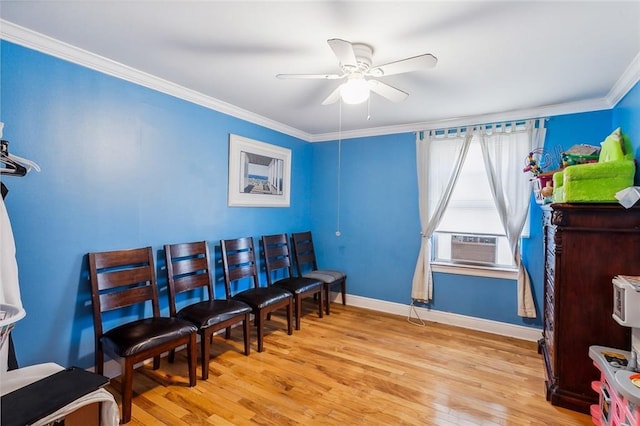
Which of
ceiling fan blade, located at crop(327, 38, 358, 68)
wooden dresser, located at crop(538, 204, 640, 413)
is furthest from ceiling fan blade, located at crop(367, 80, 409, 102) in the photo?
wooden dresser, located at crop(538, 204, 640, 413)

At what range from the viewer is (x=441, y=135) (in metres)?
3.62

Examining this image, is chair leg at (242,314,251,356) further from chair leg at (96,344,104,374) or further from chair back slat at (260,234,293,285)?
chair leg at (96,344,104,374)

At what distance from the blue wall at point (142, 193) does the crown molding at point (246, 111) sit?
0.06 meters

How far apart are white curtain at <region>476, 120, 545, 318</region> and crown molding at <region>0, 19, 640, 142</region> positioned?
15 centimetres

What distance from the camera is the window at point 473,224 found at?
11.1ft

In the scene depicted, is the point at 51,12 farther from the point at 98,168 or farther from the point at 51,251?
the point at 51,251

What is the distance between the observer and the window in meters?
3.39

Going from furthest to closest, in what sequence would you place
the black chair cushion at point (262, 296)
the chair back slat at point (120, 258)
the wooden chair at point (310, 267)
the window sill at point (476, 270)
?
the wooden chair at point (310, 267) < the window sill at point (476, 270) < the black chair cushion at point (262, 296) < the chair back slat at point (120, 258)

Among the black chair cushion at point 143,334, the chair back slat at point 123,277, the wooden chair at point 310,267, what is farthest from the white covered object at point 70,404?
the wooden chair at point 310,267

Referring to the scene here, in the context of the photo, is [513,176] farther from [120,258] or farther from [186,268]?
[120,258]

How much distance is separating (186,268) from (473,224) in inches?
119

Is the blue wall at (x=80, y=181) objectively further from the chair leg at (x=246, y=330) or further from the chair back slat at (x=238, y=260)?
the chair leg at (x=246, y=330)

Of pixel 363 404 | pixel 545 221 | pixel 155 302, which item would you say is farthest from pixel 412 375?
pixel 155 302

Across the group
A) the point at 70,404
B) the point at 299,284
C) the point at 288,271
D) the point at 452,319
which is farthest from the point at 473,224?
the point at 70,404
